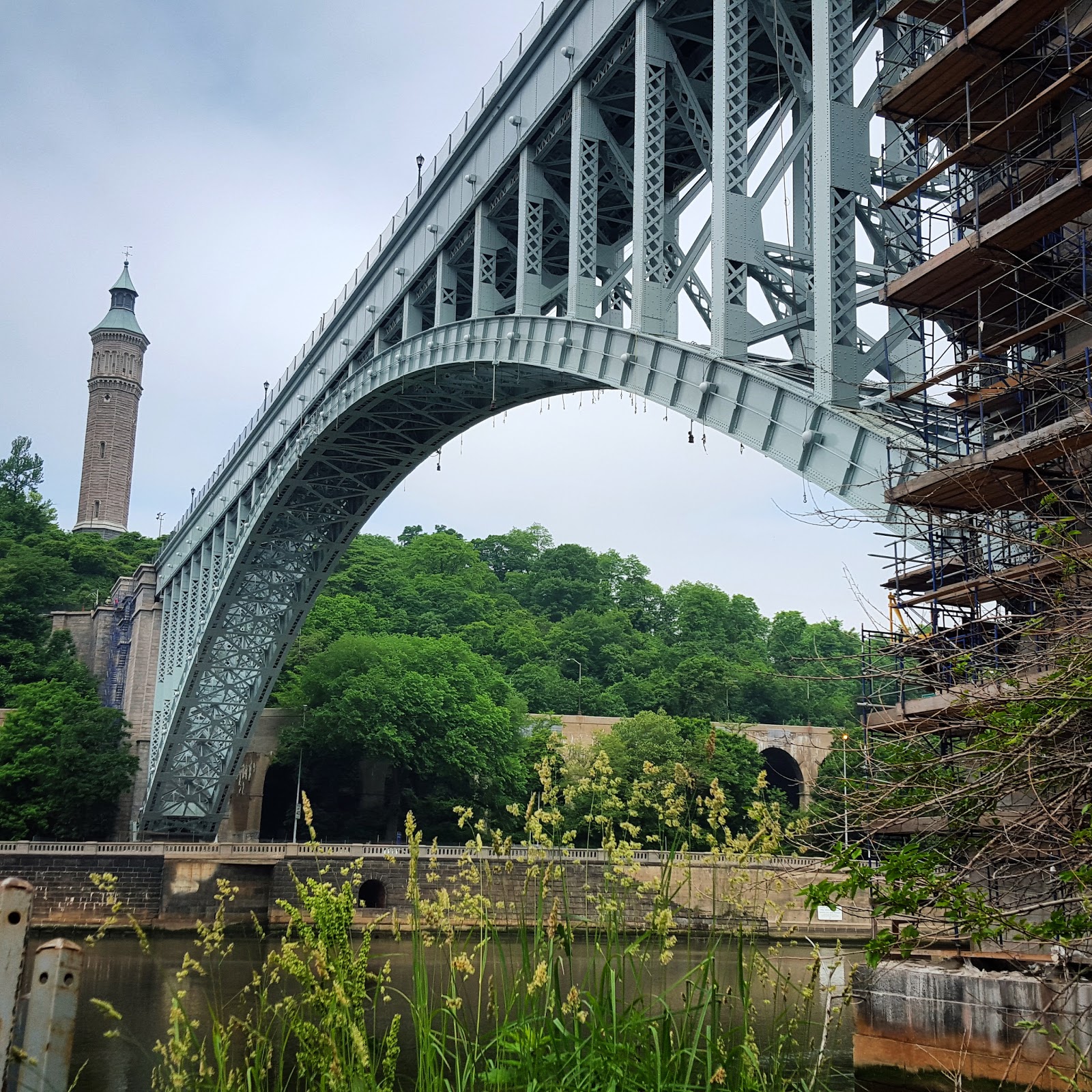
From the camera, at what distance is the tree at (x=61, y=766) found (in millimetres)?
38906

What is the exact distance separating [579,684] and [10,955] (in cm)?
6002

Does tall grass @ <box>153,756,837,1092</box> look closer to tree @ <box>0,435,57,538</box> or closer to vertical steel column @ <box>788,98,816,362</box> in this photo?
vertical steel column @ <box>788,98,816,362</box>

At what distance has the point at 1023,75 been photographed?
12.3 meters

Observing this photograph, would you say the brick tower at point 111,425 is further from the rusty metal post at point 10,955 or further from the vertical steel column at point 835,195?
the rusty metal post at point 10,955

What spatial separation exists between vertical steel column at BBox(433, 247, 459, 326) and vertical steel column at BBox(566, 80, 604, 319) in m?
5.85

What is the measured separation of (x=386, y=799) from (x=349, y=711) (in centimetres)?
458

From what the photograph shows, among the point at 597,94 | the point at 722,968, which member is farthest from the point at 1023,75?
the point at 722,968

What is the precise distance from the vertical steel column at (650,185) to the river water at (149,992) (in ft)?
25.1

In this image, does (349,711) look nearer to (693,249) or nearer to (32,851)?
(32,851)

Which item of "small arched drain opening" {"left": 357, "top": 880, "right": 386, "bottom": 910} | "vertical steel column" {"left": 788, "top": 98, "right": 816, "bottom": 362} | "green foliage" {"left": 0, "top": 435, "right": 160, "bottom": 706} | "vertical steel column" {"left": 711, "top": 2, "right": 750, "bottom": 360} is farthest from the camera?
"green foliage" {"left": 0, "top": 435, "right": 160, "bottom": 706}

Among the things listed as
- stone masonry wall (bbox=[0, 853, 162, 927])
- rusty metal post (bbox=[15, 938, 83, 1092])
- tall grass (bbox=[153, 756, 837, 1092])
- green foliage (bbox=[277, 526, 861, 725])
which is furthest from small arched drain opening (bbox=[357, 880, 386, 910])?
rusty metal post (bbox=[15, 938, 83, 1092])

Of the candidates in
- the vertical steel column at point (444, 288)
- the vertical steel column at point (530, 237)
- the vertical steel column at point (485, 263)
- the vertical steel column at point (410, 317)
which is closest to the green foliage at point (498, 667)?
the vertical steel column at point (530, 237)

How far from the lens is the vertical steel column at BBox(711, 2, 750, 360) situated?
14023 mm

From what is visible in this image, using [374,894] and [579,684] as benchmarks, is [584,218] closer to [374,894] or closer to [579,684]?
[374,894]
